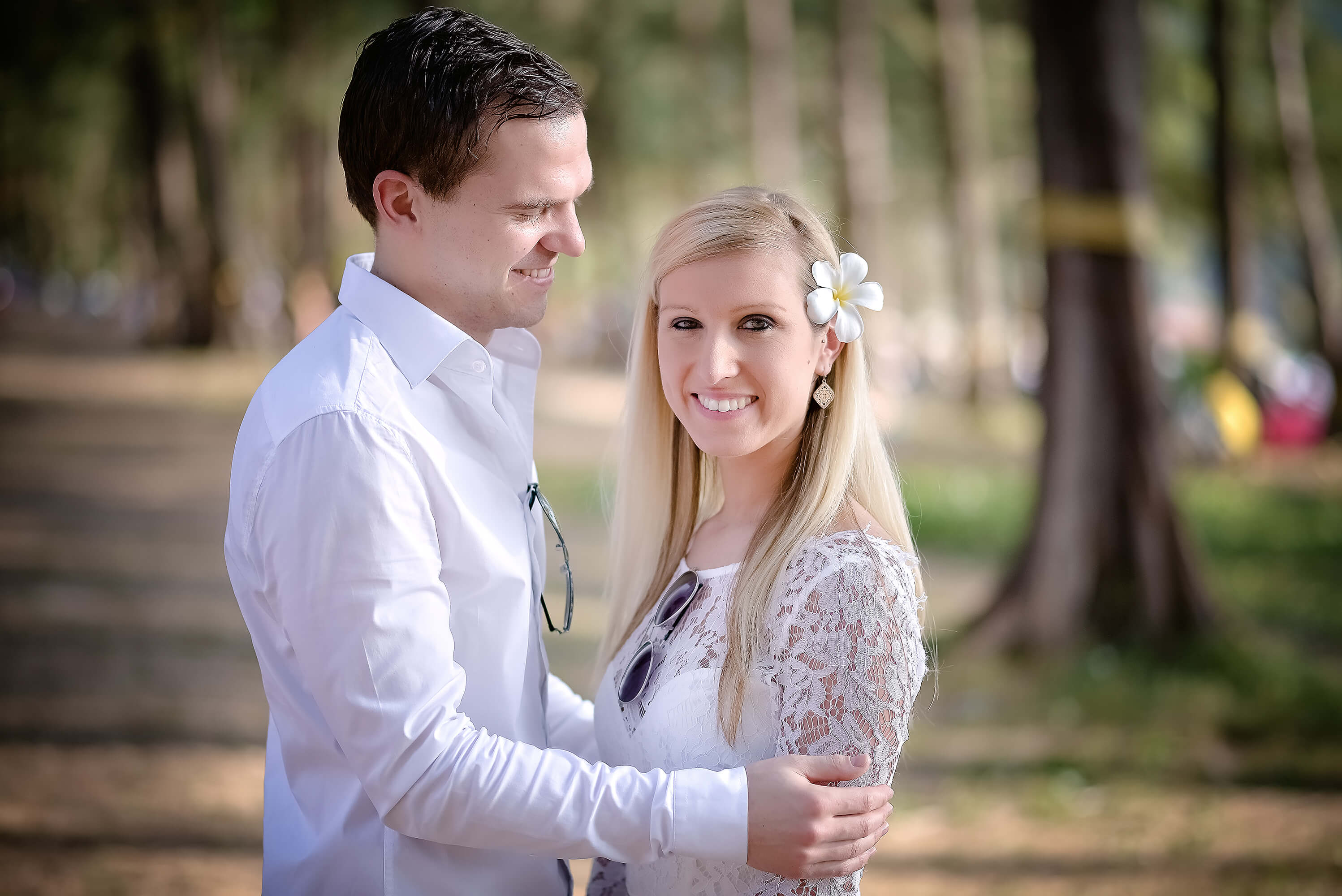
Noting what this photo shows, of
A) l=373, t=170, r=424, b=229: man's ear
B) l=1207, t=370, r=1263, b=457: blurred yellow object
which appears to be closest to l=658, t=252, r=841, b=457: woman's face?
l=373, t=170, r=424, b=229: man's ear

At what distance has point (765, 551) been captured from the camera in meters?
2.09

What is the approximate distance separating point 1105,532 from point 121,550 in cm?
763

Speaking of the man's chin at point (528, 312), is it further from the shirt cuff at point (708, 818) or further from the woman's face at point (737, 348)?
the shirt cuff at point (708, 818)

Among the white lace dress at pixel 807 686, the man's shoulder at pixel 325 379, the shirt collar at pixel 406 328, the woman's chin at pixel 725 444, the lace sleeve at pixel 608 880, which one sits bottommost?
the lace sleeve at pixel 608 880

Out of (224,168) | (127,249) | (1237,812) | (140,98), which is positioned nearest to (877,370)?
(1237,812)

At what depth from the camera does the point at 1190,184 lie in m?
23.0

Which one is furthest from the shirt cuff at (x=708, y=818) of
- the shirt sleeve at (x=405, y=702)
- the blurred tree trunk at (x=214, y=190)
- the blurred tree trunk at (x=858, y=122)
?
the blurred tree trunk at (x=214, y=190)

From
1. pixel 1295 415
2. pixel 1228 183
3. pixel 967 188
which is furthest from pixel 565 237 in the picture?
pixel 967 188

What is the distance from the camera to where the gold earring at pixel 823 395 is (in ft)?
7.43

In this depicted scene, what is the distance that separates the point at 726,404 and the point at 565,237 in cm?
46

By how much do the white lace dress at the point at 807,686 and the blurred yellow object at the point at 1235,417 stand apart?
12.1 m

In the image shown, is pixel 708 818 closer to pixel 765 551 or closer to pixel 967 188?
pixel 765 551

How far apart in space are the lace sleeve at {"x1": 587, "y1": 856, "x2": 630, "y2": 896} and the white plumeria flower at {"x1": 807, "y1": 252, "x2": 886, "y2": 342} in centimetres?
123

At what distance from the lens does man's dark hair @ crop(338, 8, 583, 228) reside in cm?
193
